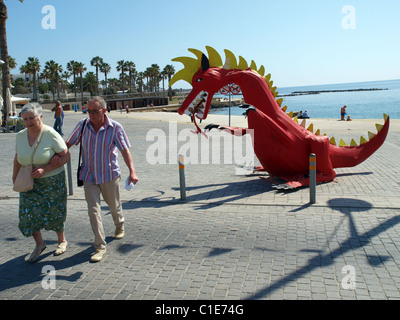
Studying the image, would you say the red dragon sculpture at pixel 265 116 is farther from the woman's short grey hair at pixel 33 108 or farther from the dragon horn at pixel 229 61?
the woman's short grey hair at pixel 33 108

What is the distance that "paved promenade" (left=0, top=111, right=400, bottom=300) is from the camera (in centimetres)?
372

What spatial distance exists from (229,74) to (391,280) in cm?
511

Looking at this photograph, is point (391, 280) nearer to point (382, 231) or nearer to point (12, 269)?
point (382, 231)

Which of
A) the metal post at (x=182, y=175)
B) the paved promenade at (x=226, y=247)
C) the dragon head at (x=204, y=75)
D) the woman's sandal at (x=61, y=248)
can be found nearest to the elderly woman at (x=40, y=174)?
the woman's sandal at (x=61, y=248)

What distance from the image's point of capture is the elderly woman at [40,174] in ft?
13.7

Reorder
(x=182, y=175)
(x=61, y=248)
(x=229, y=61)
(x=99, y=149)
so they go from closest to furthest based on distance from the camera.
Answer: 1. (x=99, y=149)
2. (x=61, y=248)
3. (x=182, y=175)
4. (x=229, y=61)

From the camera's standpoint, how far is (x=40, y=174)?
4121 mm

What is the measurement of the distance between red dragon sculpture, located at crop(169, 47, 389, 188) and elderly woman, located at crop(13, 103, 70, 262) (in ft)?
12.6

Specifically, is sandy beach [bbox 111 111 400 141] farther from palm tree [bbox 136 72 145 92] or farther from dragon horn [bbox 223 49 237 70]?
palm tree [bbox 136 72 145 92]

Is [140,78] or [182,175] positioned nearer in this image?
[182,175]

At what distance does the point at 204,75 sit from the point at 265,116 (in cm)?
156

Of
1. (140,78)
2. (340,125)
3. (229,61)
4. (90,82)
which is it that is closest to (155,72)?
(140,78)

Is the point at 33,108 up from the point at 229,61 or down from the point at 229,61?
down

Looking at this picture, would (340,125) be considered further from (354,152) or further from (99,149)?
(99,149)
